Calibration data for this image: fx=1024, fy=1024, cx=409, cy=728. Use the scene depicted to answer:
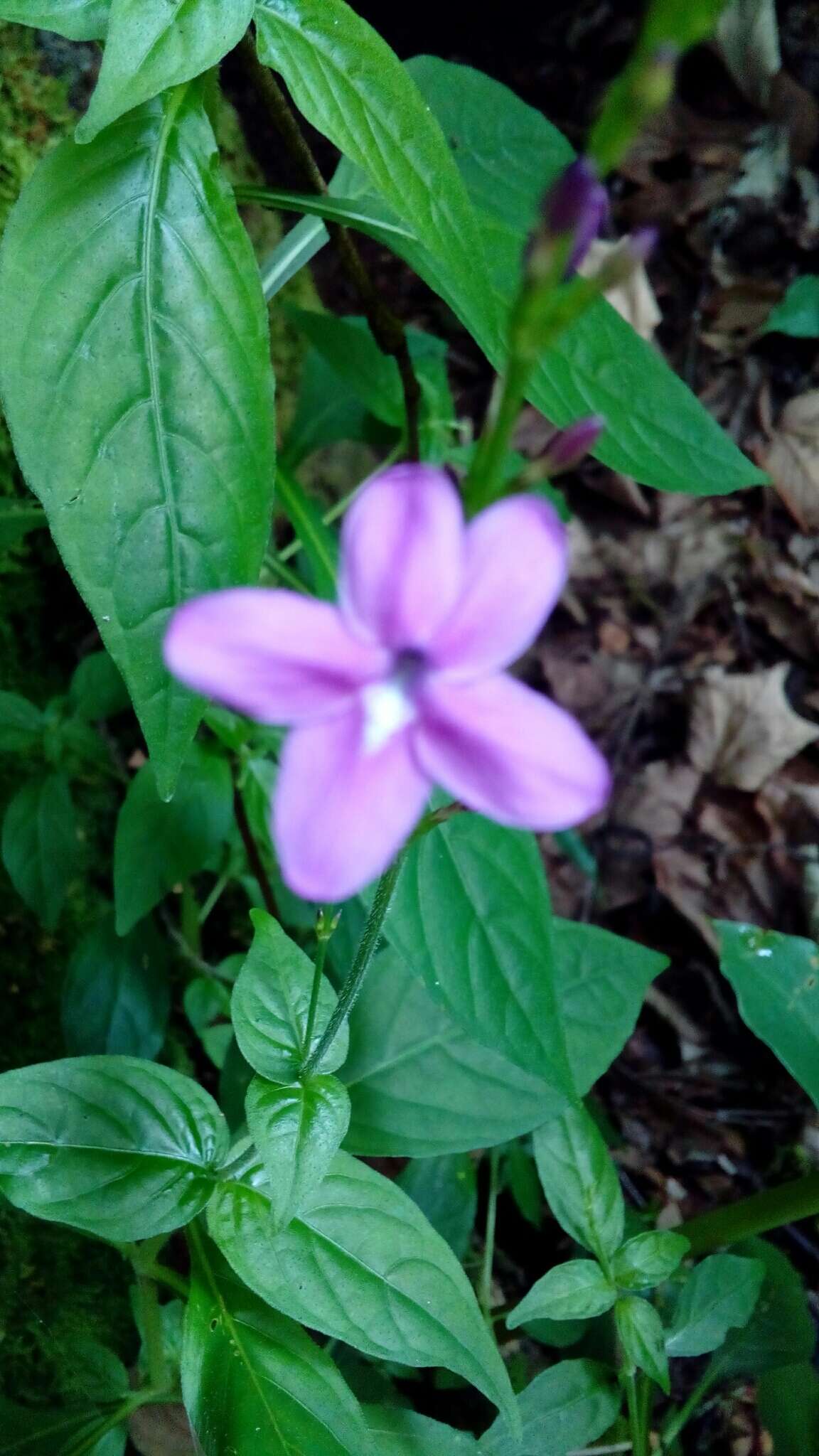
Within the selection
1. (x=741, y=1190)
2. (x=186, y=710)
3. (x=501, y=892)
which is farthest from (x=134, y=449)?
(x=741, y=1190)

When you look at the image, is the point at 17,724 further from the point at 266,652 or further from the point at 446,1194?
the point at 266,652


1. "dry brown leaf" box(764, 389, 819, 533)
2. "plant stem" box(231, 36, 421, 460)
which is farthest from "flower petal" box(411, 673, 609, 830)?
"dry brown leaf" box(764, 389, 819, 533)

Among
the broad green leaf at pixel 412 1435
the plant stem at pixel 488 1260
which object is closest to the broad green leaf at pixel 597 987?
the plant stem at pixel 488 1260

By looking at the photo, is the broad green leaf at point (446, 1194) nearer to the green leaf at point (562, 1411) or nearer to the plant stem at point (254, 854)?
the green leaf at point (562, 1411)

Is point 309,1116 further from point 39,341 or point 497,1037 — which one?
point 39,341

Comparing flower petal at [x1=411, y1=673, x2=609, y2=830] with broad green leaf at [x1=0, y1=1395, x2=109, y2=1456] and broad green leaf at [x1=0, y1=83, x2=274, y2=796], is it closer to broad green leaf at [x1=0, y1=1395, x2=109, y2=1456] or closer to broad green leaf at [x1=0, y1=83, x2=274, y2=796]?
broad green leaf at [x1=0, y1=83, x2=274, y2=796]

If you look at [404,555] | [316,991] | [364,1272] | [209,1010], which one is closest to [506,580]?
[404,555]
